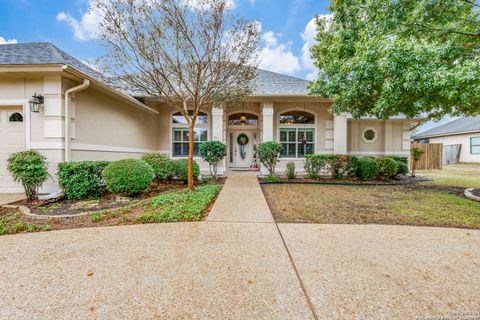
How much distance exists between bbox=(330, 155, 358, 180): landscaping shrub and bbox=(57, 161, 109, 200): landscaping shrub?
8.09m

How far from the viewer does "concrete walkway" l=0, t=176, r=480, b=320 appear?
5.66ft

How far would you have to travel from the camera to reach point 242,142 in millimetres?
11711

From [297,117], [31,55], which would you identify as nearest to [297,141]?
[297,117]

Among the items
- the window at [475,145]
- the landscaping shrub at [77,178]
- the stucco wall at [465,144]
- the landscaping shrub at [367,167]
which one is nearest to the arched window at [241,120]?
the landscaping shrub at [367,167]

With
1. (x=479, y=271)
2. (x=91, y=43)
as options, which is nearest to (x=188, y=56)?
(x=91, y=43)

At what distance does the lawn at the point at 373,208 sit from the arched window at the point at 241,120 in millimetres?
5756

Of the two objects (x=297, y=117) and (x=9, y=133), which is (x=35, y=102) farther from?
(x=297, y=117)

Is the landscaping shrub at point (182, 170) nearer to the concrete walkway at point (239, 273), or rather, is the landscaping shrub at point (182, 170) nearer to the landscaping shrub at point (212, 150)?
the landscaping shrub at point (212, 150)

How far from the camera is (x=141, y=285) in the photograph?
6.58ft

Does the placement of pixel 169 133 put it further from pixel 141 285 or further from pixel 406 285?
pixel 406 285

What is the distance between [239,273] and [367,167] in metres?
8.26

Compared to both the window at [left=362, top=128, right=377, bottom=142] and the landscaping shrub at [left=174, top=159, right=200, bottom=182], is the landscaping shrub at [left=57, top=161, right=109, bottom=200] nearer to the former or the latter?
the landscaping shrub at [left=174, top=159, right=200, bottom=182]

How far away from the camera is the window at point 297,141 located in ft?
34.7

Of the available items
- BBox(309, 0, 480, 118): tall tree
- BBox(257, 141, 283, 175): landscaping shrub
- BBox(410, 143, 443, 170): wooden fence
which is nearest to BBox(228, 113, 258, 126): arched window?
BBox(257, 141, 283, 175): landscaping shrub
